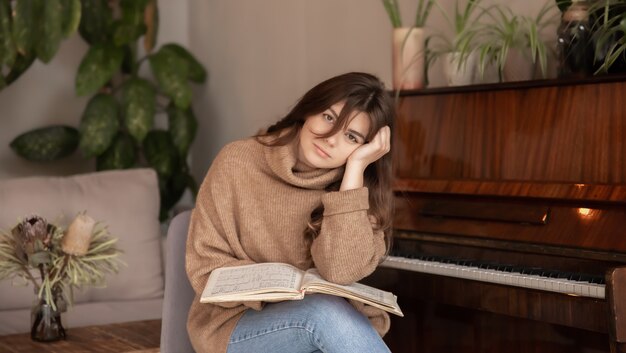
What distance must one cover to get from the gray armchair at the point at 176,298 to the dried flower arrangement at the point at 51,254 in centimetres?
46

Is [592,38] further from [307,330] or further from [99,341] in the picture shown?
[99,341]

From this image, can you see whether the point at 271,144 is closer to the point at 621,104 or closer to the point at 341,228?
the point at 341,228

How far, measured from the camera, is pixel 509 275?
238cm

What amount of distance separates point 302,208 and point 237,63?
2.91m

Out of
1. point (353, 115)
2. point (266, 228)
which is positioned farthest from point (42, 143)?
point (353, 115)

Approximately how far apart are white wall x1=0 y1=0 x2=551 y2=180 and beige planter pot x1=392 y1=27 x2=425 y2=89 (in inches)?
29.1

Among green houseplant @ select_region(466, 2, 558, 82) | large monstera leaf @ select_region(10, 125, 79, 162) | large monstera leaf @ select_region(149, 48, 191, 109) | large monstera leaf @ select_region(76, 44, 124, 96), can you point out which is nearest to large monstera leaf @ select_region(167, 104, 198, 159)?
large monstera leaf @ select_region(149, 48, 191, 109)

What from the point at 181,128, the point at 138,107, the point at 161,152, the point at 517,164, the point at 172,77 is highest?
the point at 517,164

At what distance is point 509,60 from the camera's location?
9.96 feet

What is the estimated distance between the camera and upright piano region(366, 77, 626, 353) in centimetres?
234

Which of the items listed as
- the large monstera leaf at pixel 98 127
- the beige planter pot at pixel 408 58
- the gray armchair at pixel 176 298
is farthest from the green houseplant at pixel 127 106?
the gray armchair at pixel 176 298

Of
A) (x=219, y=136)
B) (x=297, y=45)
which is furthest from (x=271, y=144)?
(x=219, y=136)

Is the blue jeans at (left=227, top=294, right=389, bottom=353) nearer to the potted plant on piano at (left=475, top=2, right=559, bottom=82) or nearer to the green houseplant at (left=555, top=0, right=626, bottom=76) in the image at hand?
the green houseplant at (left=555, top=0, right=626, bottom=76)

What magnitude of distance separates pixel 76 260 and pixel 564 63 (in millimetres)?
1418
